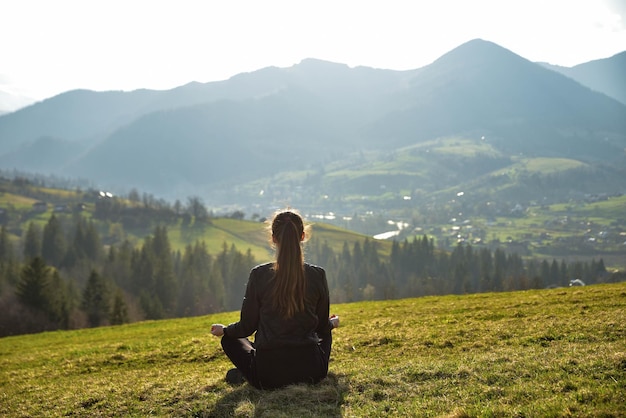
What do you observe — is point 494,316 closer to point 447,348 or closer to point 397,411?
point 447,348

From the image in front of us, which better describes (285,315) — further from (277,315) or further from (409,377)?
(409,377)

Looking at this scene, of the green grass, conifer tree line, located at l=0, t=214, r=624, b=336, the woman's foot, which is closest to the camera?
the green grass

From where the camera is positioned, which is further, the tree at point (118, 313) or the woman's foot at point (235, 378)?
the tree at point (118, 313)

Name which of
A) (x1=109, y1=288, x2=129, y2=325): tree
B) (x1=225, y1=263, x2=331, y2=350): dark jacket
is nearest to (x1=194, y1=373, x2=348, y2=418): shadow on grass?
(x1=225, y1=263, x2=331, y2=350): dark jacket

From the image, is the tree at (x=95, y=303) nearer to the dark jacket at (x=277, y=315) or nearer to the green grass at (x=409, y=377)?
the green grass at (x=409, y=377)

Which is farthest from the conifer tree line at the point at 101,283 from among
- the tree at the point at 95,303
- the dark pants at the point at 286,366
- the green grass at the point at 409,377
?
the dark pants at the point at 286,366

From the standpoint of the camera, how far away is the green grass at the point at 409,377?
356 inches

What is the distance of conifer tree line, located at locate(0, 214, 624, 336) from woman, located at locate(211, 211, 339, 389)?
73789 millimetres

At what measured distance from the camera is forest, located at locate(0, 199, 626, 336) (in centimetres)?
7794

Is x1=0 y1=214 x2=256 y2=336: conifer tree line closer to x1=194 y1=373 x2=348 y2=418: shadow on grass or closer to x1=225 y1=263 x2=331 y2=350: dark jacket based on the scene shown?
x1=194 y1=373 x2=348 y2=418: shadow on grass

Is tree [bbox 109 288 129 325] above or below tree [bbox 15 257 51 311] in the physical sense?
below

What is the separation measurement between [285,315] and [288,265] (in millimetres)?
1068

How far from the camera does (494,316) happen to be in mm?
18703

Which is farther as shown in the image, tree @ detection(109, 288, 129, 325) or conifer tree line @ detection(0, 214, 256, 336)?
tree @ detection(109, 288, 129, 325)
